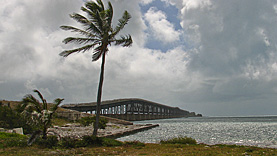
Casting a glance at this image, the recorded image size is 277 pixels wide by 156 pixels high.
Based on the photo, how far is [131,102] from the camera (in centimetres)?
13375

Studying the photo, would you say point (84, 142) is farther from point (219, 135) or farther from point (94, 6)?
point (219, 135)

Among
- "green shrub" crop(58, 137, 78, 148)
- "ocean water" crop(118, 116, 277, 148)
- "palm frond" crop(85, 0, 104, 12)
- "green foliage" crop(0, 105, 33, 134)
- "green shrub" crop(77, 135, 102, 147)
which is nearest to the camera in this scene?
"green shrub" crop(58, 137, 78, 148)

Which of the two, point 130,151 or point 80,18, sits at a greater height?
point 80,18

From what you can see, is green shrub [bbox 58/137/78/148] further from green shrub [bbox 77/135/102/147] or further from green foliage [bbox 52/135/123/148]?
green shrub [bbox 77/135/102/147]

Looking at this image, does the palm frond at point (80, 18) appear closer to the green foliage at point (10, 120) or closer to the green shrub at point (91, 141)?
the green shrub at point (91, 141)

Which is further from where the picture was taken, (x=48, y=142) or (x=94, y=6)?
(x=94, y=6)

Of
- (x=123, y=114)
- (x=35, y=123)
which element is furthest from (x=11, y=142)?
(x=123, y=114)

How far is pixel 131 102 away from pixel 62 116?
289 ft

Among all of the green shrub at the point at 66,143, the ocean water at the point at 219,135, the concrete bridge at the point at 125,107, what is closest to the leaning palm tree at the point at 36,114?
the green shrub at the point at 66,143

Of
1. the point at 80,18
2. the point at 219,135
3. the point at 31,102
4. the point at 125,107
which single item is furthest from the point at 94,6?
the point at 125,107

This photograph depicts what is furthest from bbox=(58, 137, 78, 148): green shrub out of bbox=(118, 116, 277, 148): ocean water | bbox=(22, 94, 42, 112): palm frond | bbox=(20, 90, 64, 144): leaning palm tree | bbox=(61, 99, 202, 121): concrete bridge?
bbox=(61, 99, 202, 121): concrete bridge

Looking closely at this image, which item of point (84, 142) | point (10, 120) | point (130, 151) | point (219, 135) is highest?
point (10, 120)

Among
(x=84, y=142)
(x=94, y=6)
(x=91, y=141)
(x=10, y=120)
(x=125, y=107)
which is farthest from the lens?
(x=125, y=107)

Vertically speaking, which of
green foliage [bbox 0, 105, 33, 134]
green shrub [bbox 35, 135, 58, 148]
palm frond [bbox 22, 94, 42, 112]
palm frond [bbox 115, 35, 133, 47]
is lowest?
green shrub [bbox 35, 135, 58, 148]
